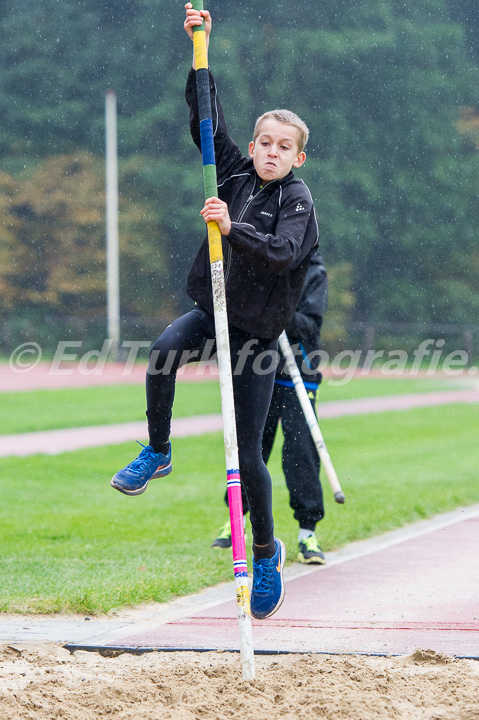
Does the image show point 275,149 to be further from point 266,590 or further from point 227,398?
point 266,590

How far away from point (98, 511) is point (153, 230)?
33821mm

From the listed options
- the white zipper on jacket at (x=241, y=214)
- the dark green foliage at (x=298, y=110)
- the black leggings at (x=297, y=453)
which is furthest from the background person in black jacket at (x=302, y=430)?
the dark green foliage at (x=298, y=110)

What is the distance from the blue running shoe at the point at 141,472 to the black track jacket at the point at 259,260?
73cm

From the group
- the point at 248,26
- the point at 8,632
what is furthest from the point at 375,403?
the point at 248,26

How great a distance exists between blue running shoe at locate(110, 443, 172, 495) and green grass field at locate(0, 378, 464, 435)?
37.2ft

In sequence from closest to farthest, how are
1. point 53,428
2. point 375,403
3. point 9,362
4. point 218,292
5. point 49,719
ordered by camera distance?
1. point 49,719
2. point 218,292
3. point 53,428
4. point 375,403
5. point 9,362

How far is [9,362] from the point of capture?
3741 cm

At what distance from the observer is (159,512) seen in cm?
970

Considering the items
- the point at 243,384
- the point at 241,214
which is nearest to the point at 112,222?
the point at 241,214

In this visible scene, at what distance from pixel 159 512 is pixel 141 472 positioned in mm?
4997

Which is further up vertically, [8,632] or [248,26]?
[248,26]

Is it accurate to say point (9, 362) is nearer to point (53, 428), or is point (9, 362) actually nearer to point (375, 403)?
point (375, 403)

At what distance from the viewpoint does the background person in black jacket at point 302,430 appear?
7164mm

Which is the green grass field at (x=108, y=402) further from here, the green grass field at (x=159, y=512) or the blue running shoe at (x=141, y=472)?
the blue running shoe at (x=141, y=472)
